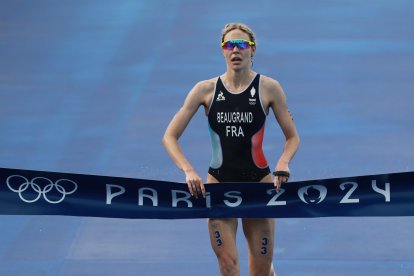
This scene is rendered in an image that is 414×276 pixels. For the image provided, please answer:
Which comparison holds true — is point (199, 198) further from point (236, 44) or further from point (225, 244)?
point (236, 44)

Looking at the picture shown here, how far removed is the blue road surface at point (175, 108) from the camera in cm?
1106

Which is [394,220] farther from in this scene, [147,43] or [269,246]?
[147,43]

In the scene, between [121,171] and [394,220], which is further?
[121,171]

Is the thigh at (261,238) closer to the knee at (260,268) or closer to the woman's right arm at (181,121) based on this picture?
the knee at (260,268)

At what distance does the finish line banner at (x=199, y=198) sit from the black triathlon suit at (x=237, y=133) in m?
0.21

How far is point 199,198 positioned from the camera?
8.59m

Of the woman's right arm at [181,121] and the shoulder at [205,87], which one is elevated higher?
the shoulder at [205,87]

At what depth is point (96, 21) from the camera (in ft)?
63.6

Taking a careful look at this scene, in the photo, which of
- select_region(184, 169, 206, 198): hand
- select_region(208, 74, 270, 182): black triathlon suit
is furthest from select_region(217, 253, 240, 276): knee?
select_region(208, 74, 270, 182): black triathlon suit

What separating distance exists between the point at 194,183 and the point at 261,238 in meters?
0.73

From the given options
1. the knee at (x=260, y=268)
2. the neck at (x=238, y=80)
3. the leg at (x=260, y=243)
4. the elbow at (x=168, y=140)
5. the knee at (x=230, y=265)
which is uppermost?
the neck at (x=238, y=80)

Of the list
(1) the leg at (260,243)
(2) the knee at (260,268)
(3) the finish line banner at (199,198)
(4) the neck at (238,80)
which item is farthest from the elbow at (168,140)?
(2) the knee at (260,268)

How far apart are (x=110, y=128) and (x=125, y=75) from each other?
7.12 ft

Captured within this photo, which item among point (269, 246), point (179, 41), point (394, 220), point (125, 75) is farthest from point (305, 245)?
point (179, 41)
